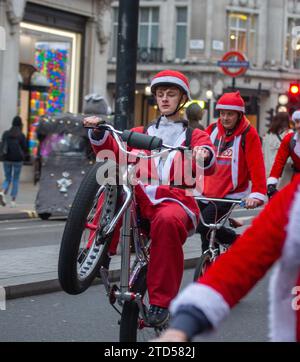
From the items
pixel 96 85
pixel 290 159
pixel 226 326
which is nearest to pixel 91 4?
pixel 96 85

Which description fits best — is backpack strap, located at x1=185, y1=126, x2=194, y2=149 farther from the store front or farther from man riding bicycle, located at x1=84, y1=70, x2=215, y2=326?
the store front

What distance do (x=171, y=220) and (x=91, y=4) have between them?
22.7 m

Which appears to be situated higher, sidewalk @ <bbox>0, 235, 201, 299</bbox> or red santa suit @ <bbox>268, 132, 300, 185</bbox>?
red santa suit @ <bbox>268, 132, 300, 185</bbox>

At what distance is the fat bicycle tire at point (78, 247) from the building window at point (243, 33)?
145 ft

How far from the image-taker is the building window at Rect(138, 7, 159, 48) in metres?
49.4

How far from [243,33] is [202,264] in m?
43.1

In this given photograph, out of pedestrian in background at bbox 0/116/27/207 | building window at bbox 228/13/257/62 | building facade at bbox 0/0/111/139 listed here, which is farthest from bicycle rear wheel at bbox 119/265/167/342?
building window at bbox 228/13/257/62

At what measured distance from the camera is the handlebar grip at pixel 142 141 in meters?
5.06

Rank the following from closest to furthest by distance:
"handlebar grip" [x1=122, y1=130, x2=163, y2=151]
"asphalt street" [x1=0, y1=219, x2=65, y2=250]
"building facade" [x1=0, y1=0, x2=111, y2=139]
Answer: "handlebar grip" [x1=122, y1=130, x2=163, y2=151]
"asphalt street" [x1=0, y1=219, x2=65, y2=250]
"building facade" [x1=0, y1=0, x2=111, y2=139]

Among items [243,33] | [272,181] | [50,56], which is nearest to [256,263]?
[272,181]
